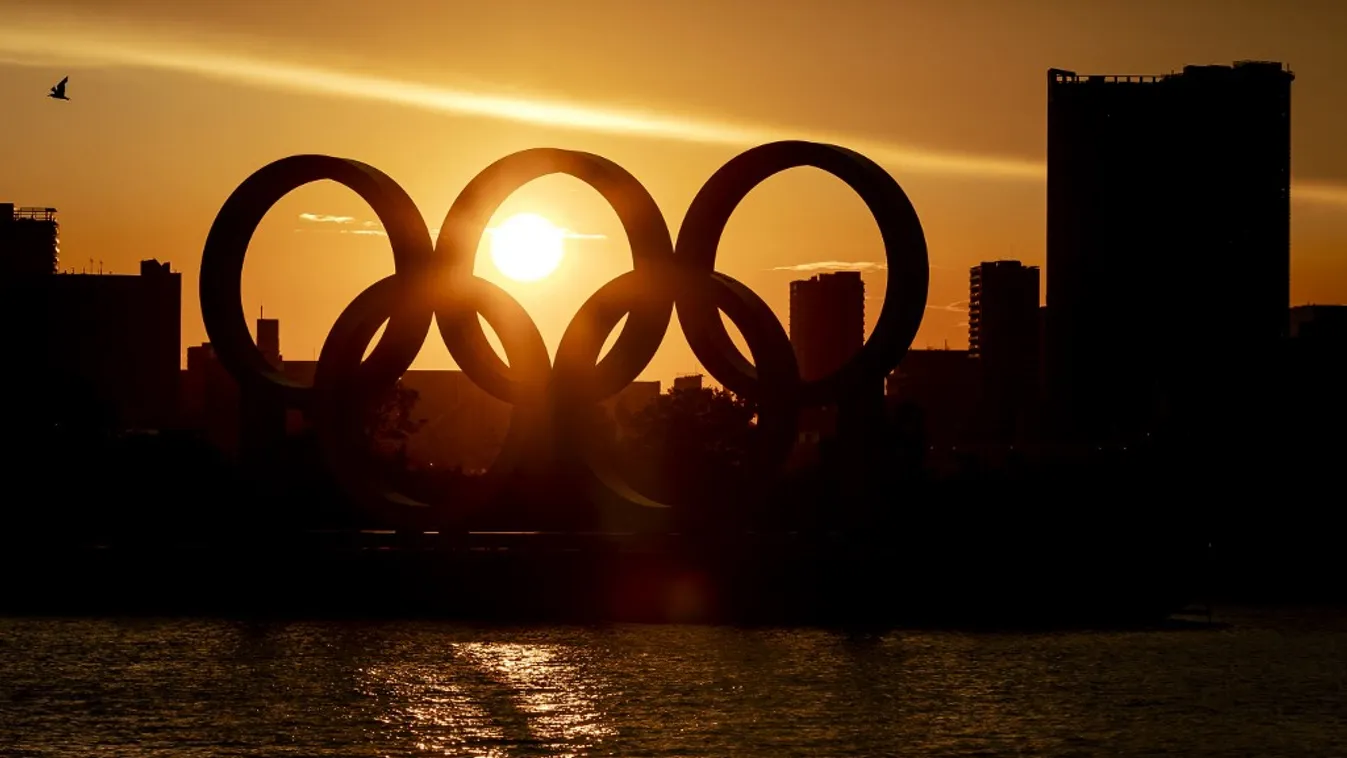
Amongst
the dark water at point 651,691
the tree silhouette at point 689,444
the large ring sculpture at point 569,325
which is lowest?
the dark water at point 651,691

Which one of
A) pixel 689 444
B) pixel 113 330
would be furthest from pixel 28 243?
pixel 689 444

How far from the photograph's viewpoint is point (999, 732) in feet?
113

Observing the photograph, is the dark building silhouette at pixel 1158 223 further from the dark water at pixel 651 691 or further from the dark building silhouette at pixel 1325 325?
the dark water at pixel 651 691

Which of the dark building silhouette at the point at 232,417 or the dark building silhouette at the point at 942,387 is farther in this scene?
the dark building silhouette at the point at 942,387

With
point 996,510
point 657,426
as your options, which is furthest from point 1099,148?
point 996,510

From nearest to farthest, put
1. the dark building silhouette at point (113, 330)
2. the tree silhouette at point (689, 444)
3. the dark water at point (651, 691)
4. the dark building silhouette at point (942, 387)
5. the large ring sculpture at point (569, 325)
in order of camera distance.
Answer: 1. the dark water at point (651, 691)
2. the large ring sculpture at point (569, 325)
3. the tree silhouette at point (689, 444)
4. the dark building silhouette at point (113, 330)
5. the dark building silhouette at point (942, 387)

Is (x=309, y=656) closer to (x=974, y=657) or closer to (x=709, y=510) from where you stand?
(x=709, y=510)

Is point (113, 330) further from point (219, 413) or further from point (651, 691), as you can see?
point (651, 691)

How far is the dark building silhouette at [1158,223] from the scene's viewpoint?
477 feet

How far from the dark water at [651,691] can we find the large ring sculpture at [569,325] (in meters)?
4.96

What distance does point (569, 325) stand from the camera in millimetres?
47156

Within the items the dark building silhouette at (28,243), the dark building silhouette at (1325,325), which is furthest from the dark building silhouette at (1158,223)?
the dark building silhouette at (28,243)

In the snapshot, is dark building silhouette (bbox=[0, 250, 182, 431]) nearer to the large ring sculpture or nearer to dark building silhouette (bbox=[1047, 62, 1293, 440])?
dark building silhouette (bbox=[1047, 62, 1293, 440])

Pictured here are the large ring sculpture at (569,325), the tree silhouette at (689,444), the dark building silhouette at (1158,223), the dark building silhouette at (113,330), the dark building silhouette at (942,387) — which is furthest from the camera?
the dark building silhouette at (942,387)
